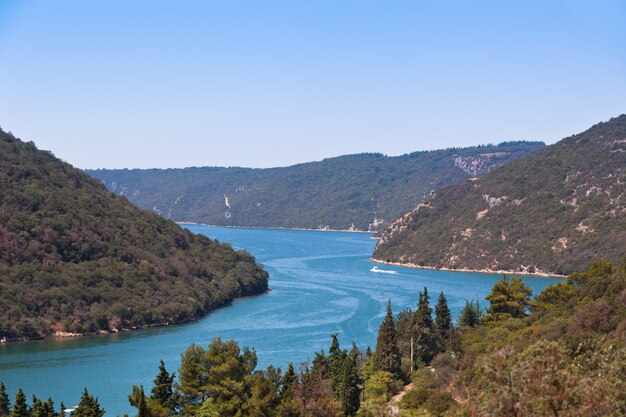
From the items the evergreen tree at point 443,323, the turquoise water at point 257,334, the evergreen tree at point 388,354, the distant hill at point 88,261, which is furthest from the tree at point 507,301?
the distant hill at point 88,261

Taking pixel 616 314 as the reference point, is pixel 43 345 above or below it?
below

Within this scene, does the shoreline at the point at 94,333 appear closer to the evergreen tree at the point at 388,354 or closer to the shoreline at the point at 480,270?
the evergreen tree at the point at 388,354

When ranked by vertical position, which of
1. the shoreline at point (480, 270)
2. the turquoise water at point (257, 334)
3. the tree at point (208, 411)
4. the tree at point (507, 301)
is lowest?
the turquoise water at point (257, 334)

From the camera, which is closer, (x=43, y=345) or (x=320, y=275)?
(x=43, y=345)


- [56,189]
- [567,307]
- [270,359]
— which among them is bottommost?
[270,359]

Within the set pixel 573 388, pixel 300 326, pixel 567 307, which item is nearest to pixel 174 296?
pixel 300 326

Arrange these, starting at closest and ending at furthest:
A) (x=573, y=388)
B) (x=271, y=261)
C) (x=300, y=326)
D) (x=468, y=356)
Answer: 1. (x=573, y=388)
2. (x=468, y=356)
3. (x=300, y=326)
4. (x=271, y=261)

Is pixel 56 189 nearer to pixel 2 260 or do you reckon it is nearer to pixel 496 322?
pixel 2 260
